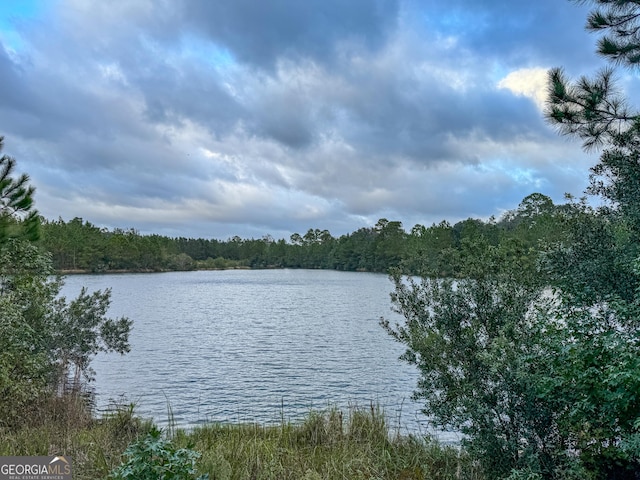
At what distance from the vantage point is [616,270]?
5199mm

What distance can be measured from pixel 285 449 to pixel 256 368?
38.5ft

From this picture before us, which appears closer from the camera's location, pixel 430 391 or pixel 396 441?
pixel 430 391

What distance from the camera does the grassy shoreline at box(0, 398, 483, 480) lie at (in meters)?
5.86

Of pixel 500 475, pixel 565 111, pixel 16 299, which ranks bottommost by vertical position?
pixel 500 475

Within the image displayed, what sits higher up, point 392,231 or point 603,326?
point 392,231

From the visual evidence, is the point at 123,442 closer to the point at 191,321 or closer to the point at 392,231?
the point at 191,321

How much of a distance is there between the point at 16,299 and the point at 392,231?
343ft

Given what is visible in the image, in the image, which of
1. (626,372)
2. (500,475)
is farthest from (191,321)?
(626,372)

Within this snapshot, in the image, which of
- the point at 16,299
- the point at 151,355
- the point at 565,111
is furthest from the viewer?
the point at 151,355

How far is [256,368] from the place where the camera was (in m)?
18.3

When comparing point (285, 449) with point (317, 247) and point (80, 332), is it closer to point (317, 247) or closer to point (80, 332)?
point (80, 332)

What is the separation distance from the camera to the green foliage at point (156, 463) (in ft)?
12.0

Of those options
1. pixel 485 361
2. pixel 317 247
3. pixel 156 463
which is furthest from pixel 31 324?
pixel 317 247

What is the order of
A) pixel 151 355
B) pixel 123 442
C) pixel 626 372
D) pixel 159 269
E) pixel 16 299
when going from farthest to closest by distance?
pixel 159 269 < pixel 151 355 < pixel 16 299 < pixel 123 442 < pixel 626 372
